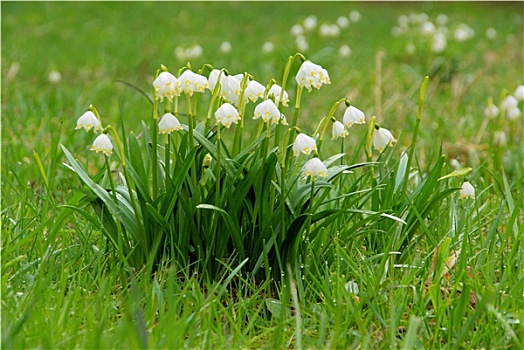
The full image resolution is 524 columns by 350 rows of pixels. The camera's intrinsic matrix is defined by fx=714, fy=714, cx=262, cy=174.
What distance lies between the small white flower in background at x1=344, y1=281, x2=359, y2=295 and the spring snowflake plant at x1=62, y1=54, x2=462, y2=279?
17cm

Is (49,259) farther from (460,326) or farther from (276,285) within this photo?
(460,326)

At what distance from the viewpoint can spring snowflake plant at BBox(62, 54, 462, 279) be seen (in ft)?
6.54

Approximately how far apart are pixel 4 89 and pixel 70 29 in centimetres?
334

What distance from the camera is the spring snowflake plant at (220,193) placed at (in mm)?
1994

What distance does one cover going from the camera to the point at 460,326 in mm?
1889

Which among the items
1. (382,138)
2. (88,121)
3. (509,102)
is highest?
(88,121)

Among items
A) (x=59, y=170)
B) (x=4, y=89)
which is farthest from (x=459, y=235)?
(x=4, y=89)

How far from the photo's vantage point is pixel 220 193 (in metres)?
2.14

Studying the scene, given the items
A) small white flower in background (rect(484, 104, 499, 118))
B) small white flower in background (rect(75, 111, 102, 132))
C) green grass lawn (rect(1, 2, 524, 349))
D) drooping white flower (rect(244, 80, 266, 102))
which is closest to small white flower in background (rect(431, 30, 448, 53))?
green grass lawn (rect(1, 2, 524, 349))

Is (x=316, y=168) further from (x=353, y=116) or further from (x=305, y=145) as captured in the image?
(x=353, y=116)

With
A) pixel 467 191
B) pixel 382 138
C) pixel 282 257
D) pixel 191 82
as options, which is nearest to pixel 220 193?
pixel 282 257

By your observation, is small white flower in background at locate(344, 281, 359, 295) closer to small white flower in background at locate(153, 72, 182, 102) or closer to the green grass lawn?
the green grass lawn

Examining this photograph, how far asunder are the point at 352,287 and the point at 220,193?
477 millimetres

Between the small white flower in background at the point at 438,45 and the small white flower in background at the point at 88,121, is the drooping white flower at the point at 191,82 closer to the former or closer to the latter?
the small white flower in background at the point at 88,121
